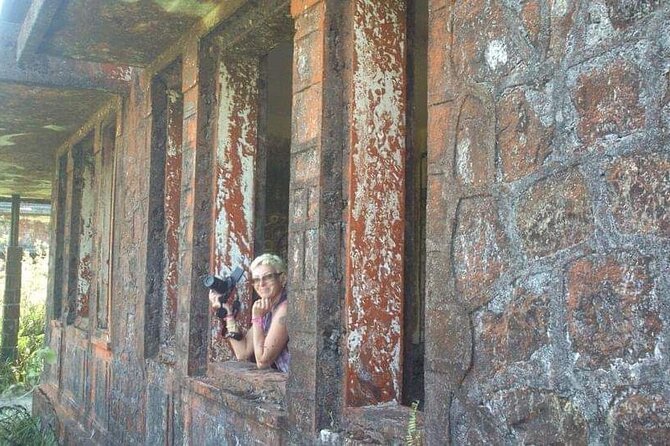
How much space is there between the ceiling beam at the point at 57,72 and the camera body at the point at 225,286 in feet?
7.87

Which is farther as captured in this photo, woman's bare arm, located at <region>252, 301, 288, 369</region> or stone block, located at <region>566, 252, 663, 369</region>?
woman's bare arm, located at <region>252, 301, 288, 369</region>

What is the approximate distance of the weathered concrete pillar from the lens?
1277 centimetres

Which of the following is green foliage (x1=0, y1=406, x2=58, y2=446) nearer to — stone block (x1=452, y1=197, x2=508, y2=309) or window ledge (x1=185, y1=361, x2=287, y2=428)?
window ledge (x1=185, y1=361, x2=287, y2=428)

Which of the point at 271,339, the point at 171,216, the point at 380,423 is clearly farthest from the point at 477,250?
the point at 171,216

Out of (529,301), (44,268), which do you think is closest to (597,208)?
(529,301)

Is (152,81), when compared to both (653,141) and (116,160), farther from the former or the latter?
(653,141)

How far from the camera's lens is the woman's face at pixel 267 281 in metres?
3.98

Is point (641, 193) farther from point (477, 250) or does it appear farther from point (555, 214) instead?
point (477, 250)

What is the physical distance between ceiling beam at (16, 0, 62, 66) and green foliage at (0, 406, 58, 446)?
364 centimetres

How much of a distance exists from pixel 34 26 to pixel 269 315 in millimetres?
2336

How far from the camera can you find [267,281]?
3.98m

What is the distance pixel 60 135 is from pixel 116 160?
8.68 feet

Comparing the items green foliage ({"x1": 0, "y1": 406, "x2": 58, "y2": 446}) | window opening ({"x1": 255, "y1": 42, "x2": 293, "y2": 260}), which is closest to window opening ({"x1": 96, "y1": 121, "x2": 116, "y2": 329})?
green foliage ({"x1": 0, "y1": 406, "x2": 58, "y2": 446})

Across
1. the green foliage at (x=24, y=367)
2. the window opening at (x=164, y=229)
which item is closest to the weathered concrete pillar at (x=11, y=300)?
the green foliage at (x=24, y=367)
